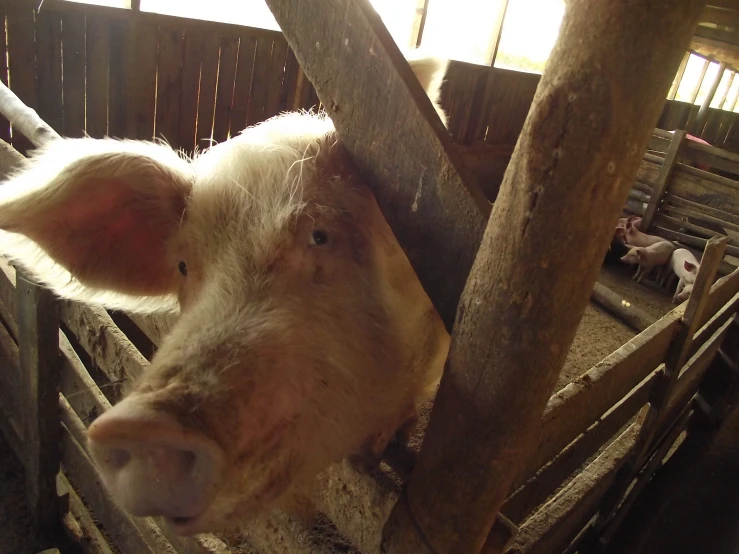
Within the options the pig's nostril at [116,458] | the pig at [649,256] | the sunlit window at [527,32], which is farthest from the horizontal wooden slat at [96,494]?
the sunlit window at [527,32]

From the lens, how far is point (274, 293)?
1.17 m

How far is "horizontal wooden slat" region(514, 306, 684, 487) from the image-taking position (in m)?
1.33

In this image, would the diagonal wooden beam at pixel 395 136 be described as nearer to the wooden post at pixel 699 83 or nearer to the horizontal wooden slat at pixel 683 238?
the horizontal wooden slat at pixel 683 238

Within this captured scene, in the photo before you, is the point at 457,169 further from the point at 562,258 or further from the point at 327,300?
the point at 327,300

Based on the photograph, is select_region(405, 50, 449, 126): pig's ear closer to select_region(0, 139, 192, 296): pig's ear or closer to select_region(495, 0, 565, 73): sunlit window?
select_region(0, 139, 192, 296): pig's ear

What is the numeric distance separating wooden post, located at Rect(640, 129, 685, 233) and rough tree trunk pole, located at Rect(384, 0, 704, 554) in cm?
768

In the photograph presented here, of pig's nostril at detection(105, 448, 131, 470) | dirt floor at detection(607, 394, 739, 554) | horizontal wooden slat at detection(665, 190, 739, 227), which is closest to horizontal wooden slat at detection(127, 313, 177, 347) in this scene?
pig's nostril at detection(105, 448, 131, 470)

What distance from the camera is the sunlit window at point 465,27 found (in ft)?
24.7

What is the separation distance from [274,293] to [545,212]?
2.04ft

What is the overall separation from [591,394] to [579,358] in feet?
8.02

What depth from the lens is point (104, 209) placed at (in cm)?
154

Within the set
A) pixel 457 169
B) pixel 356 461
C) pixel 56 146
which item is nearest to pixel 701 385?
pixel 356 461

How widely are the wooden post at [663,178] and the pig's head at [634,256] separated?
143cm

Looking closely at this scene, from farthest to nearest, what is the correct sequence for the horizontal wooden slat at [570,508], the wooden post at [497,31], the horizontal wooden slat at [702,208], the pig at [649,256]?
the wooden post at [497,31]
the horizontal wooden slat at [702,208]
the pig at [649,256]
the horizontal wooden slat at [570,508]
